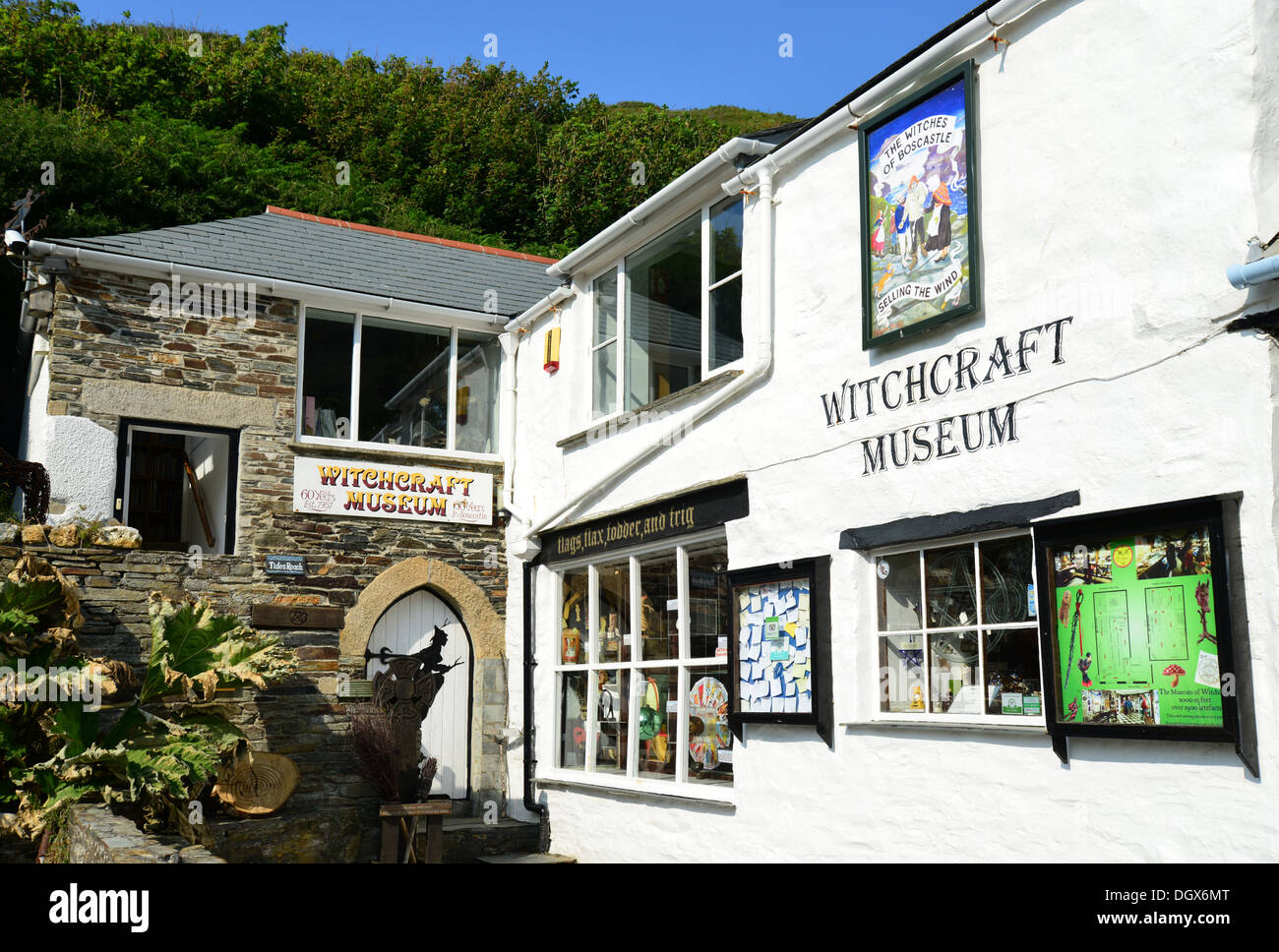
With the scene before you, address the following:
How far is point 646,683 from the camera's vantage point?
9.77m

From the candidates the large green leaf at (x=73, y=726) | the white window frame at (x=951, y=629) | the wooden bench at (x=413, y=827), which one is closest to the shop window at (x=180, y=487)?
the large green leaf at (x=73, y=726)

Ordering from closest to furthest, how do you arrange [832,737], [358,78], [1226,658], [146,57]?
1. [1226,658]
2. [832,737]
3. [146,57]
4. [358,78]

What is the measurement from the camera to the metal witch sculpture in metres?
10.2

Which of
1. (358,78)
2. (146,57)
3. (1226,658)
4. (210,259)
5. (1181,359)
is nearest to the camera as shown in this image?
(1226,658)

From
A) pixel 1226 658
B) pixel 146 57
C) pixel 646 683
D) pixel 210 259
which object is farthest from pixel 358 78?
pixel 1226 658

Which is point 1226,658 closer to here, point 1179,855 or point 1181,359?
point 1179,855

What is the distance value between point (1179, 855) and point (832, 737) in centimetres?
244

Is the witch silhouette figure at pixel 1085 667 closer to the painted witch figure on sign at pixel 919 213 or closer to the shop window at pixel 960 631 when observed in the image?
the shop window at pixel 960 631

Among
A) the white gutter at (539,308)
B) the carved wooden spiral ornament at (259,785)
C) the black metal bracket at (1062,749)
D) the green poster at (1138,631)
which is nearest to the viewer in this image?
the green poster at (1138,631)

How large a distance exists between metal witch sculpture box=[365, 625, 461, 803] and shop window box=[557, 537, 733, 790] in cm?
126

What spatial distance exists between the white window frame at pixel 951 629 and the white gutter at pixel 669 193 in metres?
3.22

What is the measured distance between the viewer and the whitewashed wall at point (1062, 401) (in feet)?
17.4

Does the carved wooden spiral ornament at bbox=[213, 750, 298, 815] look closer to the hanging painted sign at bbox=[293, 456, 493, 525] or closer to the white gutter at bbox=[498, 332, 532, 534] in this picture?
the hanging painted sign at bbox=[293, 456, 493, 525]

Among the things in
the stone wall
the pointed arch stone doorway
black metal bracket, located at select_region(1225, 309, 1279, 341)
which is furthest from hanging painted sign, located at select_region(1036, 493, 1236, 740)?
the pointed arch stone doorway
